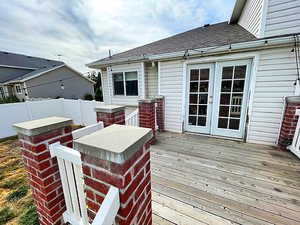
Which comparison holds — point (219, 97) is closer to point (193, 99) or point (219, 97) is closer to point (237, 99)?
point (237, 99)

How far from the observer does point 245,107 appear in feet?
10.9

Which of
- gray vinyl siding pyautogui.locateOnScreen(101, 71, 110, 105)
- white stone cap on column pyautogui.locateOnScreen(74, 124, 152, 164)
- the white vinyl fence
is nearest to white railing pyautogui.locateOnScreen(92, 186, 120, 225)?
white stone cap on column pyautogui.locateOnScreen(74, 124, 152, 164)

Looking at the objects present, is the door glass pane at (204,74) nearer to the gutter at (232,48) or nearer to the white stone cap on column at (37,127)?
the gutter at (232,48)

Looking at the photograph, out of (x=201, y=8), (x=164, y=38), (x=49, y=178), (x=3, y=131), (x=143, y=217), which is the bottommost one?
(x=3, y=131)

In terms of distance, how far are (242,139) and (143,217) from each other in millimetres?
3622

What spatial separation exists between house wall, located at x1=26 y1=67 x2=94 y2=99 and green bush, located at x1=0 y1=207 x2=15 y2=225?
1219 cm

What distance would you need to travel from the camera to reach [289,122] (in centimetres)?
277

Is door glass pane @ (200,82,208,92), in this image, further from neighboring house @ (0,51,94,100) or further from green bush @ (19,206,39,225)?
neighboring house @ (0,51,94,100)

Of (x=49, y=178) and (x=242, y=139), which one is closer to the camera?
(x=49, y=178)

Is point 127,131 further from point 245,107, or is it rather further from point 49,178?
point 245,107

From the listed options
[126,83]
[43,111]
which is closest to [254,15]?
[126,83]

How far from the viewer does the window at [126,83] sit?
505 centimetres

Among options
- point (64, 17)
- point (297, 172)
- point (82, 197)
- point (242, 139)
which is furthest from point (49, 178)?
point (64, 17)

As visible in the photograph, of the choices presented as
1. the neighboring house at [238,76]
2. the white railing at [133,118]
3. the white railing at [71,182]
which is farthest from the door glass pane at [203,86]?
the white railing at [71,182]
